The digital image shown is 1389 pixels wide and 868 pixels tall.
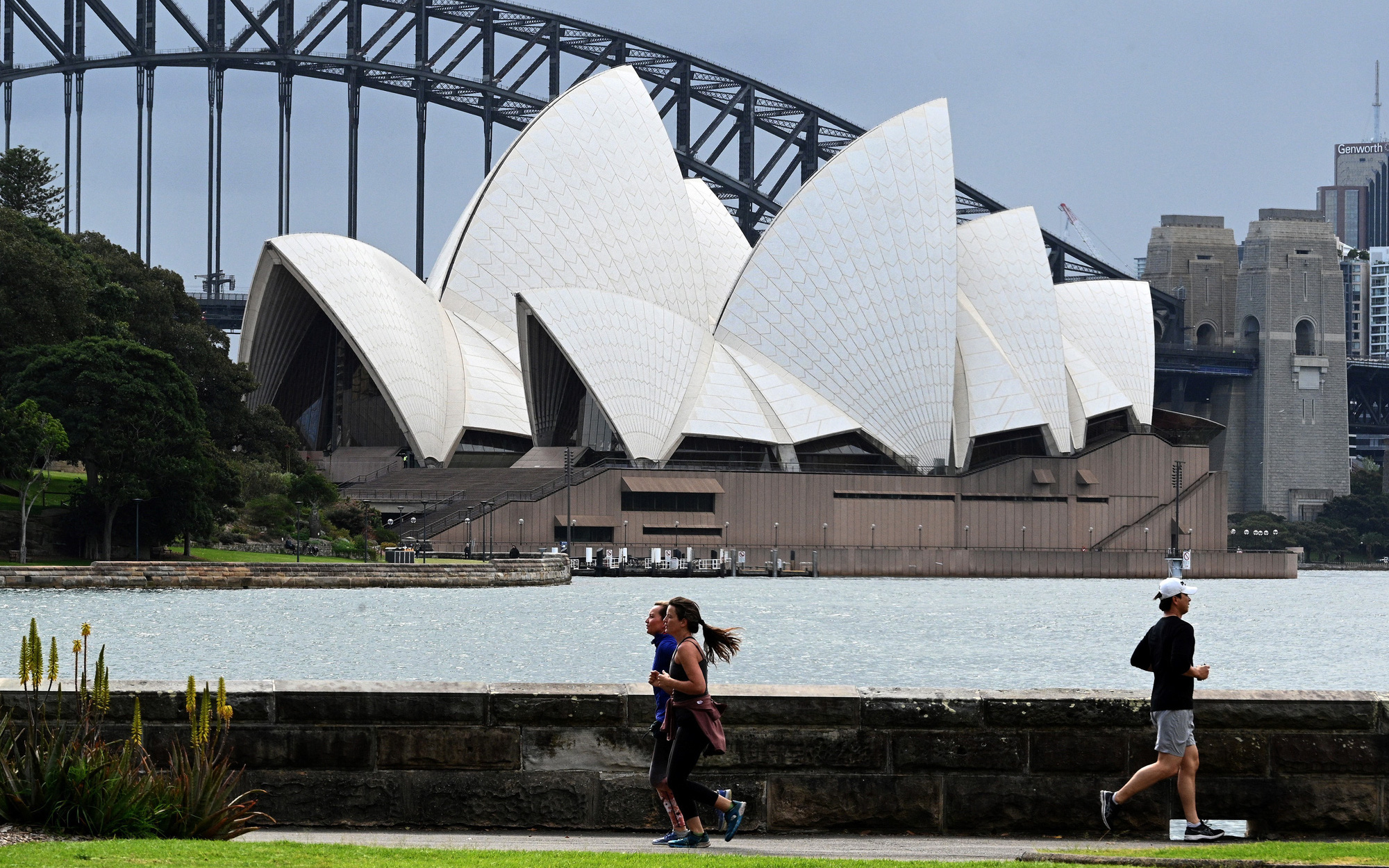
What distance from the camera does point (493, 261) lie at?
83562mm

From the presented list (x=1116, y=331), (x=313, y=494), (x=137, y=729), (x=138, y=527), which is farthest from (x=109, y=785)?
(x=1116, y=331)

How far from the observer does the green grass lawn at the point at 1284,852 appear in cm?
913

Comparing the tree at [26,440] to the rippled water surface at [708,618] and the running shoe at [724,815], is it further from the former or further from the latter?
the running shoe at [724,815]

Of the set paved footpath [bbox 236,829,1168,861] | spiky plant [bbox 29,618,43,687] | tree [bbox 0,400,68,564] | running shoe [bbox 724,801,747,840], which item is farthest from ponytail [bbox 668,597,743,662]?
tree [bbox 0,400,68,564]

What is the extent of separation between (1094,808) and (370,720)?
14.0ft

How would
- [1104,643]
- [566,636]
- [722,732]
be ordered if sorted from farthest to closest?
[1104,643] → [566,636] → [722,732]

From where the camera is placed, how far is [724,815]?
34.1ft

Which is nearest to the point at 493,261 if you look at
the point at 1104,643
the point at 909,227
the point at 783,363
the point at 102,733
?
the point at 783,363

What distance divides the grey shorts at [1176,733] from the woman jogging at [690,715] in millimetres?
2467

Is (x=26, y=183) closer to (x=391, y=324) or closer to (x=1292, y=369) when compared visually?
(x=391, y=324)

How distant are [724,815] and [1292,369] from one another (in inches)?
5302

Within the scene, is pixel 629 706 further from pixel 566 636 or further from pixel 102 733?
pixel 566 636

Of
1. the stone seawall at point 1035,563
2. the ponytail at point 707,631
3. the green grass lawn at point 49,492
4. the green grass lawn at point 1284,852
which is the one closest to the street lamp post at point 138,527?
the green grass lawn at point 49,492

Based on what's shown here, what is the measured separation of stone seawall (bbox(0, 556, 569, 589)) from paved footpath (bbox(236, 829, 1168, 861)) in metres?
39.0
